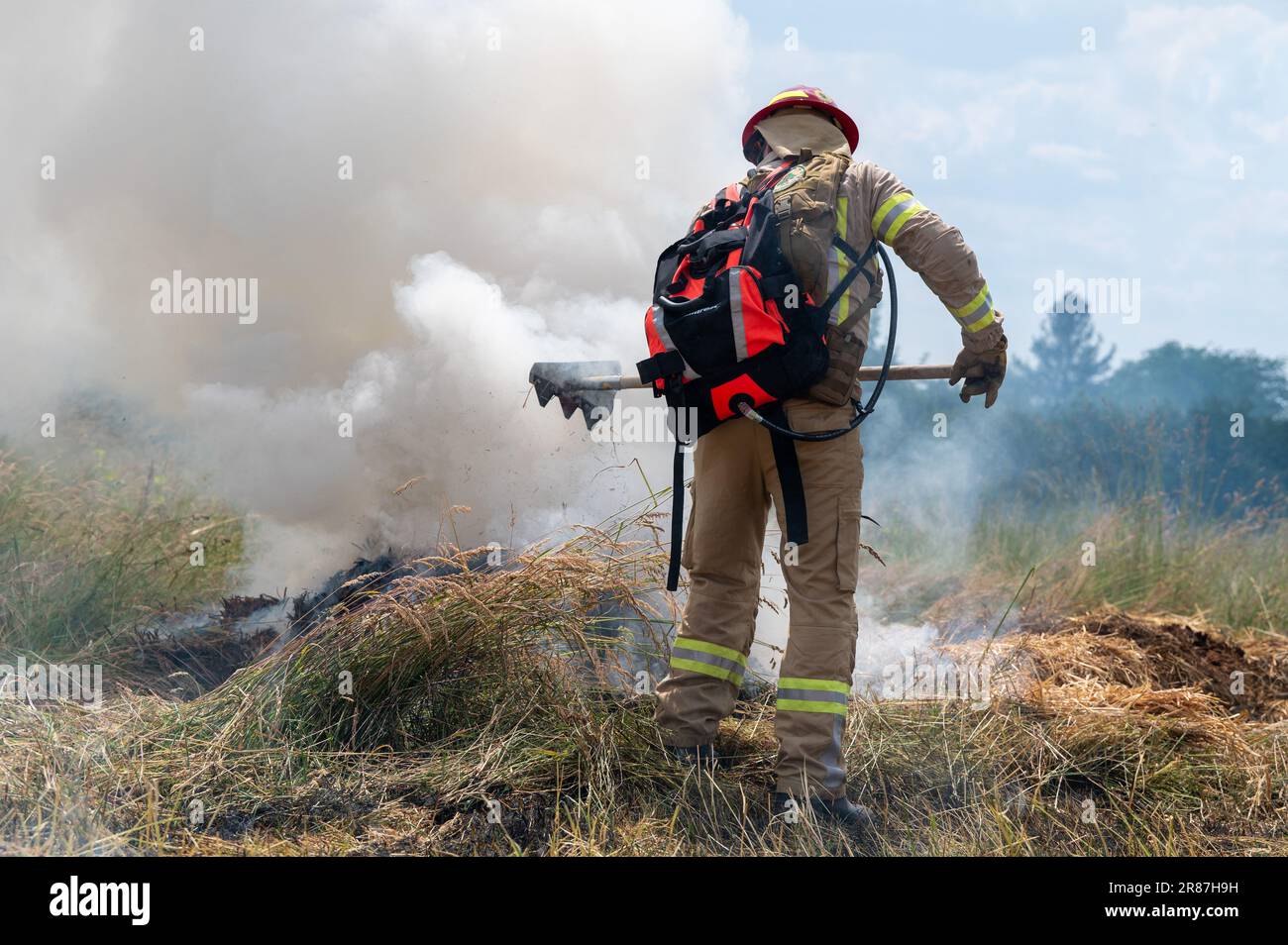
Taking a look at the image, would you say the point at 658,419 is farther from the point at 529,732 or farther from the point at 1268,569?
the point at 1268,569

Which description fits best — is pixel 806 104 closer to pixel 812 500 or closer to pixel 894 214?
pixel 894 214

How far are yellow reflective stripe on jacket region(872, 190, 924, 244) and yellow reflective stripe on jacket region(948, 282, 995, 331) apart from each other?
0.35 metres

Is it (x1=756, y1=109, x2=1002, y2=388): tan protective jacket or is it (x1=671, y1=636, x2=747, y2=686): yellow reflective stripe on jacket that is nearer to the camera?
(x1=756, y1=109, x2=1002, y2=388): tan protective jacket

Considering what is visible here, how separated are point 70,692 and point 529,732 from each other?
2.05 meters

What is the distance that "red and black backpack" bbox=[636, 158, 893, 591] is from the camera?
351cm

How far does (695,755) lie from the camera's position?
371 cm

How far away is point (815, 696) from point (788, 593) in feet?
1.25

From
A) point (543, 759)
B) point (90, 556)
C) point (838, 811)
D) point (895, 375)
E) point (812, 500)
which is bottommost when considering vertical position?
point (838, 811)

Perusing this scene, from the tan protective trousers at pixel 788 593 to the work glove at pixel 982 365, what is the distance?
492 millimetres

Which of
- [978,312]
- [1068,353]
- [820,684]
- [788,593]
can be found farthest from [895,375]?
[1068,353]

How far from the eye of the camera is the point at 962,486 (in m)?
10.3

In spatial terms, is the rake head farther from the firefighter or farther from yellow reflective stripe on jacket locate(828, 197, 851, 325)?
yellow reflective stripe on jacket locate(828, 197, 851, 325)

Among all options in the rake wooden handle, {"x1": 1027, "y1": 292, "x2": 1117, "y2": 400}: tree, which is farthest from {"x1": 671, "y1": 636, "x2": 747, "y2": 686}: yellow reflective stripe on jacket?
{"x1": 1027, "y1": 292, "x2": 1117, "y2": 400}: tree
